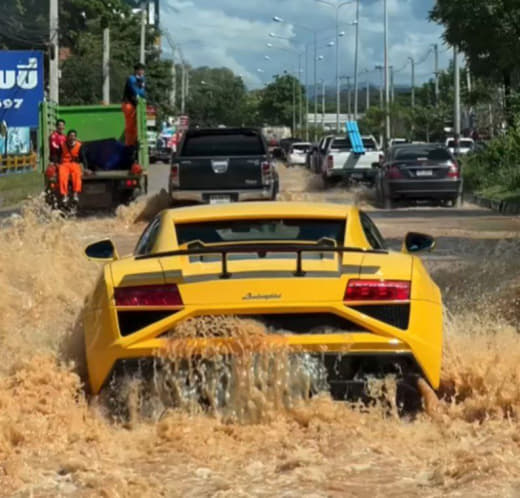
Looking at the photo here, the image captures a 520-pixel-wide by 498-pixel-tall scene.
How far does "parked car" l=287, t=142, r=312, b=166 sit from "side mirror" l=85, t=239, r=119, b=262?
57818mm

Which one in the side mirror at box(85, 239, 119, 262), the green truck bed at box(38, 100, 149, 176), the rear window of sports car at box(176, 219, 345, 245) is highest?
the green truck bed at box(38, 100, 149, 176)

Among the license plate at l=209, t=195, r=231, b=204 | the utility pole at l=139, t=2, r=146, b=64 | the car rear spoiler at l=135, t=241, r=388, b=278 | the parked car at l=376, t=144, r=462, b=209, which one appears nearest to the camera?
the car rear spoiler at l=135, t=241, r=388, b=278

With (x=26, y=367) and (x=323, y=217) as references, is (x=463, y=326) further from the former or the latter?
(x=26, y=367)

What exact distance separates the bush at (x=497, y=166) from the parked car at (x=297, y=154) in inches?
1150

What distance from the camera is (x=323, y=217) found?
793 centimetres

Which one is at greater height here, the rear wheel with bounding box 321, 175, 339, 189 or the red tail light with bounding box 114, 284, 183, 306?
the rear wheel with bounding box 321, 175, 339, 189

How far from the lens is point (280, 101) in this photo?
15275 cm

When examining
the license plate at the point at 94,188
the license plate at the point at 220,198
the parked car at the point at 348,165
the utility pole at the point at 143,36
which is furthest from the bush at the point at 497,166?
the utility pole at the point at 143,36

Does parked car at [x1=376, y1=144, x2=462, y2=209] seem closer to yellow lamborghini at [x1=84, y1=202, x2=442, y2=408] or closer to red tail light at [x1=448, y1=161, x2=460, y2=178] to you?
red tail light at [x1=448, y1=161, x2=460, y2=178]

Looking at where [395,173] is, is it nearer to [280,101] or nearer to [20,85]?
[20,85]

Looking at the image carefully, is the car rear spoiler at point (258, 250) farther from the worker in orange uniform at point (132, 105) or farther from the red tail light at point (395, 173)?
the red tail light at point (395, 173)

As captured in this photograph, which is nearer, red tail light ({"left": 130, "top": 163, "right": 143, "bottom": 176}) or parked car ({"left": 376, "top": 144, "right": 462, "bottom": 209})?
red tail light ({"left": 130, "top": 163, "right": 143, "bottom": 176})

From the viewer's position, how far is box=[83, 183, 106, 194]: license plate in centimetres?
Answer: 2525

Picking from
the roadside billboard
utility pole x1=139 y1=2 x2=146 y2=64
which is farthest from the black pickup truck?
utility pole x1=139 y1=2 x2=146 y2=64
